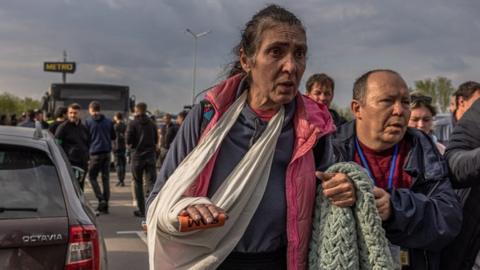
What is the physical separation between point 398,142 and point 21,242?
6.39 ft

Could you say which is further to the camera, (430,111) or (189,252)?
(430,111)

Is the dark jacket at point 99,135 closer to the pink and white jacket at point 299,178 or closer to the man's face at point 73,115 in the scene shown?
the man's face at point 73,115

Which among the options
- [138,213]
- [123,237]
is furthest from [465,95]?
[138,213]

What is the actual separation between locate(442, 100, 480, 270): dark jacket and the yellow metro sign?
3144 centimetres

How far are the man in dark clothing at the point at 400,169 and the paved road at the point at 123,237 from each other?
4.24m

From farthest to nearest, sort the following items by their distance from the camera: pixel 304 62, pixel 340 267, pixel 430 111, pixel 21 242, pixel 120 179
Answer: pixel 120 179 → pixel 430 111 → pixel 21 242 → pixel 304 62 → pixel 340 267

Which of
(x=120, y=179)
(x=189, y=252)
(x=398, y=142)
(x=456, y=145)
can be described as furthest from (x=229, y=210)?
(x=120, y=179)

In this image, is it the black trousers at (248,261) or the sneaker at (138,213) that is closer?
the black trousers at (248,261)

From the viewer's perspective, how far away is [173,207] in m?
1.82

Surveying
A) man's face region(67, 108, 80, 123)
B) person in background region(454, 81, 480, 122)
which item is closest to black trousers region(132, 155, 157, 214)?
man's face region(67, 108, 80, 123)

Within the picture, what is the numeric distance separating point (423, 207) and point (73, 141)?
297 inches

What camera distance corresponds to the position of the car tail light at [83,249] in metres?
3.01

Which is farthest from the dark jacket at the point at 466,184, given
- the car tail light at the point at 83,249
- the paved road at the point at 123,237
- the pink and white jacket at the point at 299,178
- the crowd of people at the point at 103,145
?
the crowd of people at the point at 103,145

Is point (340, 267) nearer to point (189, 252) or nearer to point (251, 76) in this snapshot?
point (189, 252)
